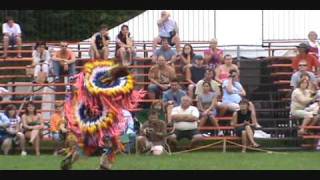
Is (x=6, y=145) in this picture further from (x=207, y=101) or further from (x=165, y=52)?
(x=165, y=52)

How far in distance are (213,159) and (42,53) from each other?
718 centimetres

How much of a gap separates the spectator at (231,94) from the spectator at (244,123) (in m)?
0.56

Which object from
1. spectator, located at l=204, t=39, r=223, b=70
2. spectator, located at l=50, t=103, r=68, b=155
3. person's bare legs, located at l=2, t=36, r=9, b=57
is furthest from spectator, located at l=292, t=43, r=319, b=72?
person's bare legs, located at l=2, t=36, r=9, b=57

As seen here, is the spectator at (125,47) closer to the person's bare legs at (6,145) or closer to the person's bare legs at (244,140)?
the person's bare legs at (6,145)

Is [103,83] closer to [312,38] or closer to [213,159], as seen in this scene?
[213,159]

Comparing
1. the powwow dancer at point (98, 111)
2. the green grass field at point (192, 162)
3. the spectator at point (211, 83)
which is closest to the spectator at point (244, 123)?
the spectator at point (211, 83)

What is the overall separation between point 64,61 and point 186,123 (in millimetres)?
4125

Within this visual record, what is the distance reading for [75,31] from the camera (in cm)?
3312

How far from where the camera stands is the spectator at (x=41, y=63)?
21.0 metres

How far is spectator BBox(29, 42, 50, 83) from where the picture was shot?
21016 mm

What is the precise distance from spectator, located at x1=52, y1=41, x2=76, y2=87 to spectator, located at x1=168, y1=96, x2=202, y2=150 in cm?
374

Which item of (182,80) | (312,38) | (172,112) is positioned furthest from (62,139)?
(312,38)

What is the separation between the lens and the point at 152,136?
17.3 metres

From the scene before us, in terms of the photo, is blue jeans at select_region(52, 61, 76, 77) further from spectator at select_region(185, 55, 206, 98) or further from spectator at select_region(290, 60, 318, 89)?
spectator at select_region(290, 60, 318, 89)
